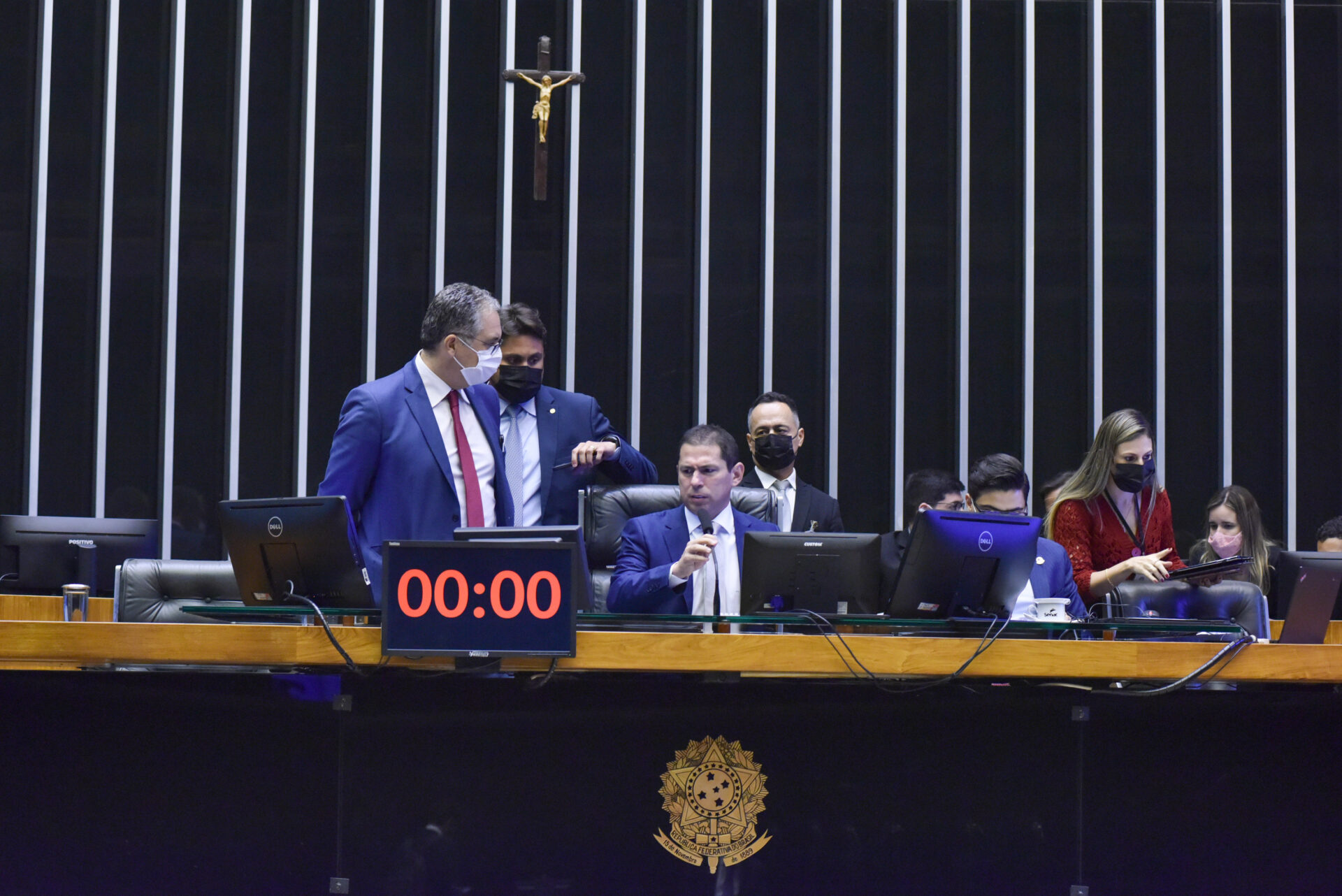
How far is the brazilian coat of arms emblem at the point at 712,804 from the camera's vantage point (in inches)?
115

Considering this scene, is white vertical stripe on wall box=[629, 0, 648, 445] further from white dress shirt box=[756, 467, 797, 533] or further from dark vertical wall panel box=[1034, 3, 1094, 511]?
dark vertical wall panel box=[1034, 3, 1094, 511]

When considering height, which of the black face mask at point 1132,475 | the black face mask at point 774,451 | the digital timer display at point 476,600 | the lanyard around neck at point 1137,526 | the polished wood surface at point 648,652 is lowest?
the polished wood surface at point 648,652

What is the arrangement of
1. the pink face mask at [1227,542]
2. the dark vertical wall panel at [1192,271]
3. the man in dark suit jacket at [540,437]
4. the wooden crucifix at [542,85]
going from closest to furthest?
the man in dark suit jacket at [540,437], the pink face mask at [1227,542], the wooden crucifix at [542,85], the dark vertical wall panel at [1192,271]

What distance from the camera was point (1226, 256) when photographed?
6.56m

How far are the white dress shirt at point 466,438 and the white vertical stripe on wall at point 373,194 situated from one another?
8.66ft

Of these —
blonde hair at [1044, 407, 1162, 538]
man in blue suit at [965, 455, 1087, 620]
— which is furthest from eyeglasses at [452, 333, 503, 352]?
blonde hair at [1044, 407, 1162, 538]

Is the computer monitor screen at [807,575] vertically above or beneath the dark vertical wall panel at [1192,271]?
beneath

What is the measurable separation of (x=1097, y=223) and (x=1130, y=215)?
0.20m

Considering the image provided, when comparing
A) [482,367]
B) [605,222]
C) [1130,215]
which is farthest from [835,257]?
[482,367]

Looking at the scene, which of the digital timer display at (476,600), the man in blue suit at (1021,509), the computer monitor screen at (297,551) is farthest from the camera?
the man in blue suit at (1021,509)

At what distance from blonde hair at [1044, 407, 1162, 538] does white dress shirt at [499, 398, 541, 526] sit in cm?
165

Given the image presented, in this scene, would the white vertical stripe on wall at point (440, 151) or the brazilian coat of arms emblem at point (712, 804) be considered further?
the white vertical stripe on wall at point (440, 151)

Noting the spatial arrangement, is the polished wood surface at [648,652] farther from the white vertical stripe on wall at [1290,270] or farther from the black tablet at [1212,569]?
the white vertical stripe on wall at [1290,270]

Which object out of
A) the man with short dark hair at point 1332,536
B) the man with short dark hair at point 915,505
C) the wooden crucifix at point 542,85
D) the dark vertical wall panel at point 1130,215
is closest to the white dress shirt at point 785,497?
the man with short dark hair at point 915,505
